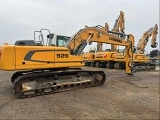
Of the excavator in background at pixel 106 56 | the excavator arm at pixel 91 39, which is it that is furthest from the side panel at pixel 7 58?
the excavator in background at pixel 106 56

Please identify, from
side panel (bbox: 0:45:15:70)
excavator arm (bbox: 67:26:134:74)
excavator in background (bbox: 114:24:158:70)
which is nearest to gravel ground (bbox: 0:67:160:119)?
side panel (bbox: 0:45:15:70)

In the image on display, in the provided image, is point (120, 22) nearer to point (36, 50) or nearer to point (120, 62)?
point (120, 62)

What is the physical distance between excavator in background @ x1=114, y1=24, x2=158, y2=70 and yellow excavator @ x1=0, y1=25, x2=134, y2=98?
9.21 m

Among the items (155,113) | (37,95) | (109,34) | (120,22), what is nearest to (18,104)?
(37,95)

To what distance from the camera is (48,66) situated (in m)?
9.03

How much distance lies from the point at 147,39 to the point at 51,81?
16.8 metres

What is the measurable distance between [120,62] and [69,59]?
36.5ft

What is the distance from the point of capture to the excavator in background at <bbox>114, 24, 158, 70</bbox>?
1981 centimetres

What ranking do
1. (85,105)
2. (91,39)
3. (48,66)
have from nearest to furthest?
1. (85,105)
2. (48,66)
3. (91,39)

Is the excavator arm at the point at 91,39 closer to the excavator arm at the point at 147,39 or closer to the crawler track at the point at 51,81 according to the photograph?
the crawler track at the point at 51,81

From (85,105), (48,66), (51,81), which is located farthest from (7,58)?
(85,105)

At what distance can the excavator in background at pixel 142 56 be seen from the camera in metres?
19.8

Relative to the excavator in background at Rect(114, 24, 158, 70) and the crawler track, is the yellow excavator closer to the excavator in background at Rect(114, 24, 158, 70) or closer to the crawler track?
the crawler track

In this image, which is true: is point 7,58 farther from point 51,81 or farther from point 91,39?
point 91,39
